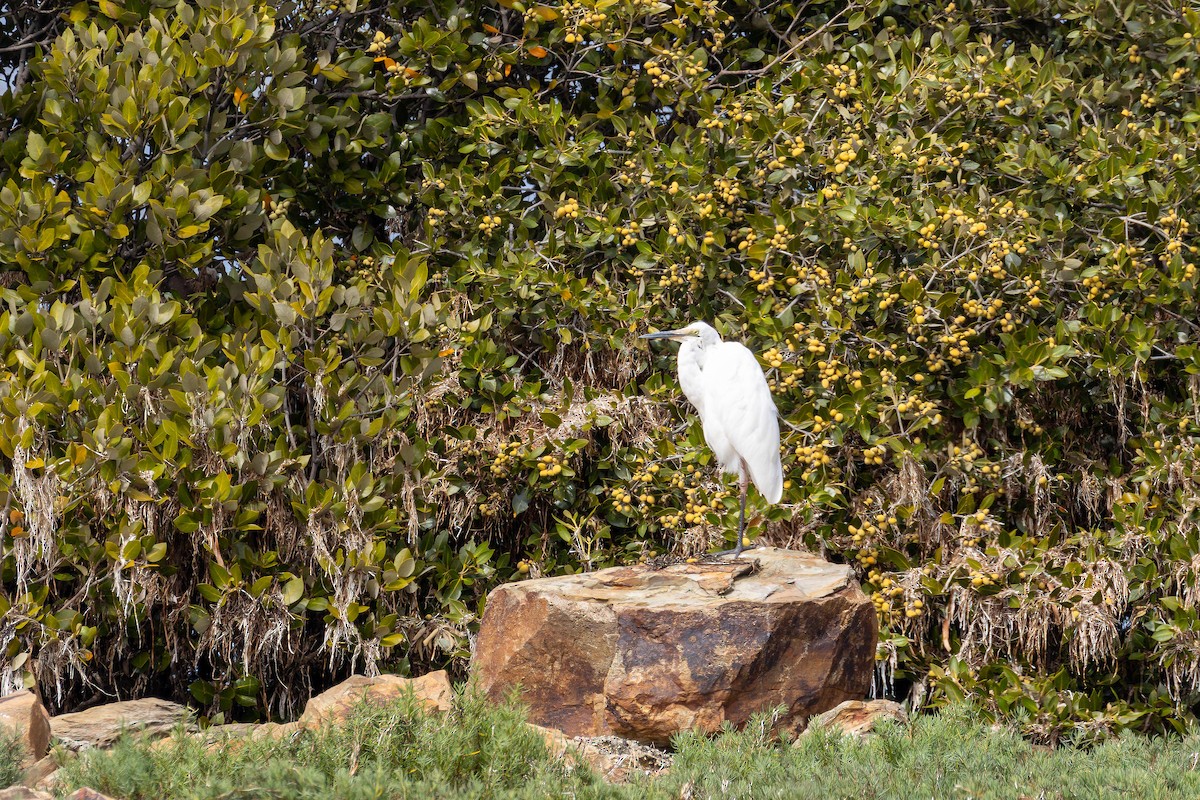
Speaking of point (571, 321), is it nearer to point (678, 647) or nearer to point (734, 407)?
point (734, 407)

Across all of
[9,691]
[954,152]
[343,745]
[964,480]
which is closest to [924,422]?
[964,480]

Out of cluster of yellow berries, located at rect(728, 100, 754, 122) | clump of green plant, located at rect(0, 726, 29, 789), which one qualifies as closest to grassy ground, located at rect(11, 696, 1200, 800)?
clump of green plant, located at rect(0, 726, 29, 789)

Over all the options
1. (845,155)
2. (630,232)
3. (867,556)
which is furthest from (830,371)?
(630,232)

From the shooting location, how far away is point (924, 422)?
14.6ft

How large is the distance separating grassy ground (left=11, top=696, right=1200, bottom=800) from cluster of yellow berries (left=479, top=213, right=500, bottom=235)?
2.50 meters

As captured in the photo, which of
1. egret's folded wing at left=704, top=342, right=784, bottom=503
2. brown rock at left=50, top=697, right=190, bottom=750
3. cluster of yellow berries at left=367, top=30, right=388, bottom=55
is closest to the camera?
brown rock at left=50, top=697, right=190, bottom=750

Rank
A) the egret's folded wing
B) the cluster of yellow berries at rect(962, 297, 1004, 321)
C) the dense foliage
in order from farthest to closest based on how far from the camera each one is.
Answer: the cluster of yellow berries at rect(962, 297, 1004, 321) → the egret's folded wing → the dense foliage

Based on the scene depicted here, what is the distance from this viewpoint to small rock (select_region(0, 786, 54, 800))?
2.48 metres

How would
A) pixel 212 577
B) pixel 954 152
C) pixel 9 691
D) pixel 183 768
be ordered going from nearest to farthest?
1. pixel 183 768
2. pixel 9 691
3. pixel 212 577
4. pixel 954 152

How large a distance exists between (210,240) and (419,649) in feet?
5.94

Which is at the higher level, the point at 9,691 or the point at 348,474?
the point at 348,474

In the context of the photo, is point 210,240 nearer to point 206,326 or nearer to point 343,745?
point 206,326

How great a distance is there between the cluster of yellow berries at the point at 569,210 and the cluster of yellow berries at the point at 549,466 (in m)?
1.06

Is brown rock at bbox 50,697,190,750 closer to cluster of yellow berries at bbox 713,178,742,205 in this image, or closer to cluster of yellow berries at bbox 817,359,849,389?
cluster of yellow berries at bbox 817,359,849,389
